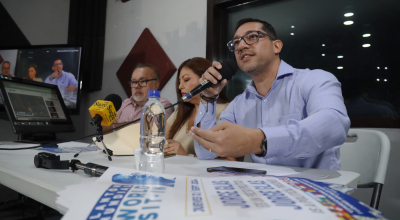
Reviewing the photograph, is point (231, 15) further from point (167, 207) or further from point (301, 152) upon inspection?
point (167, 207)

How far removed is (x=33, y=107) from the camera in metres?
1.58

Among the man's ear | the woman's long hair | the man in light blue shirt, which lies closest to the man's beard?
the man in light blue shirt

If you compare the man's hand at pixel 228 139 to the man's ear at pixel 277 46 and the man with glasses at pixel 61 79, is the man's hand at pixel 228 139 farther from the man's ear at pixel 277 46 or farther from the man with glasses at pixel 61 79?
the man with glasses at pixel 61 79

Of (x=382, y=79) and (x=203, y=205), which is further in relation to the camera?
(x=382, y=79)

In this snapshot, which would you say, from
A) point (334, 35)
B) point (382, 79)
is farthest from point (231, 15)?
point (382, 79)

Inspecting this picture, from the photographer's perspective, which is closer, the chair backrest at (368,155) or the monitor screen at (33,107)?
the chair backrest at (368,155)

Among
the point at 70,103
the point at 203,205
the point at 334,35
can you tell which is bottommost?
the point at 203,205

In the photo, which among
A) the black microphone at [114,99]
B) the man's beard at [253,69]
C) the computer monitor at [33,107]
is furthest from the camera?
the computer monitor at [33,107]

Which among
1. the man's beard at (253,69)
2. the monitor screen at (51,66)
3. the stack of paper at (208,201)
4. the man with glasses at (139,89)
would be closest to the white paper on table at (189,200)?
the stack of paper at (208,201)

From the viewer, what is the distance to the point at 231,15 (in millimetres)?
2330

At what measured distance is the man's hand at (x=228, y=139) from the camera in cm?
63

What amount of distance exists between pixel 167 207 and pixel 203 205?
0.17ft

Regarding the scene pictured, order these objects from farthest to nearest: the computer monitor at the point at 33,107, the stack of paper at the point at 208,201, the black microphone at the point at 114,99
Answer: the computer monitor at the point at 33,107, the black microphone at the point at 114,99, the stack of paper at the point at 208,201

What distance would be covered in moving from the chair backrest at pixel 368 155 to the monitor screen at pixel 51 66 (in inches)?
100
